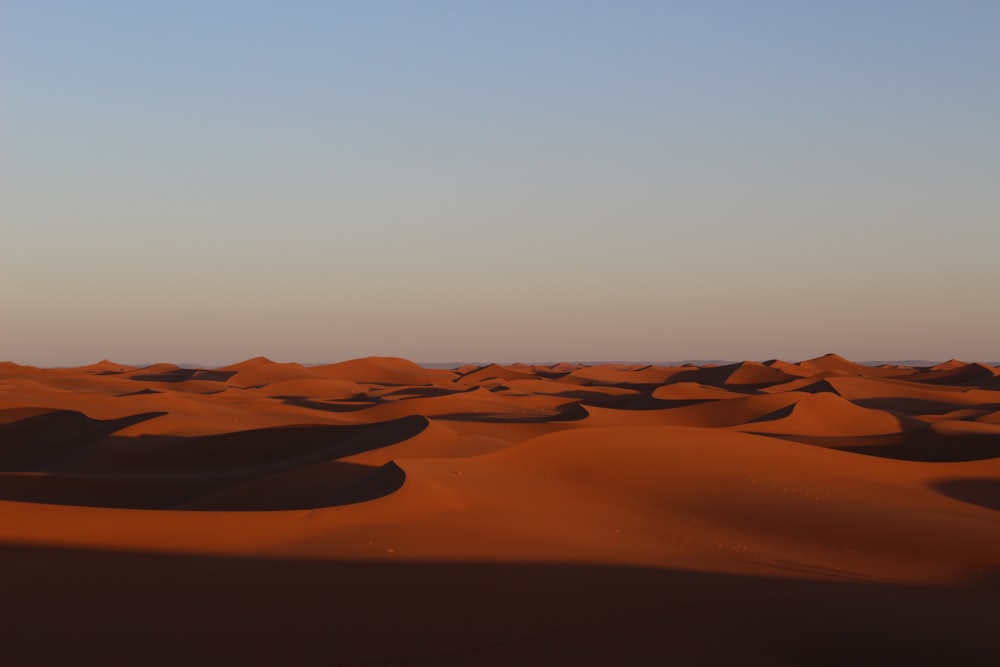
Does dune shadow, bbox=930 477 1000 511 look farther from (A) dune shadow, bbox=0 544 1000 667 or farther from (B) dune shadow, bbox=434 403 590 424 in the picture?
(B) dune shadow, bbox=434 403 590 424

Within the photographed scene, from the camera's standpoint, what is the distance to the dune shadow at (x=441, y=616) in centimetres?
484

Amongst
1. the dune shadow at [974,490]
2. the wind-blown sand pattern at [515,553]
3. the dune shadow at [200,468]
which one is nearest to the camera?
the wind-blown sand pattern at [515,553]

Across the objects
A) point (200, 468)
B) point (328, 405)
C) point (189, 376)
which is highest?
point (189, 376)

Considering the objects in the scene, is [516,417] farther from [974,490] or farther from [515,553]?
[515,553]

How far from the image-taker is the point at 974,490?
475 inches

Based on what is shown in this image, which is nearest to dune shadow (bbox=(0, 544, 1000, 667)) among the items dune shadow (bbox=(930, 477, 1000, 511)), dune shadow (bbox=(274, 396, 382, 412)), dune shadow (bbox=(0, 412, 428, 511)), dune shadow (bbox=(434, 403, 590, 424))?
A: dune shadow (bbox=(0, 412, 428, 511))

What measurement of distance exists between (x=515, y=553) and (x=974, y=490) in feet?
23.9

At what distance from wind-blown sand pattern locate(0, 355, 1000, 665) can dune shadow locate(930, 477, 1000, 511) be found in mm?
54

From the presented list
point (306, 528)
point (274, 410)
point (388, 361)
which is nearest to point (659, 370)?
point (388, 361)

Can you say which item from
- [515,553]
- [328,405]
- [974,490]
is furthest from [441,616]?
[328,405]

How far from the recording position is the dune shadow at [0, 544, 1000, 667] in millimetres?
4844

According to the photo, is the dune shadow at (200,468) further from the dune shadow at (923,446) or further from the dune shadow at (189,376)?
the dune shadow at (189,376)

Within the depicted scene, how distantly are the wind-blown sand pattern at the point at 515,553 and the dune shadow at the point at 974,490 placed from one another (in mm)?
54

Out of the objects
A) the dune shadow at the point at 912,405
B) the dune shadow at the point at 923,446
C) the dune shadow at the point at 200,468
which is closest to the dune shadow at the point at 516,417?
the dune shadow at the point at 200,468
